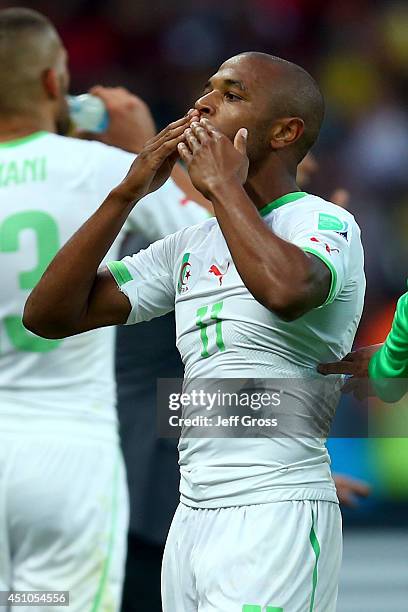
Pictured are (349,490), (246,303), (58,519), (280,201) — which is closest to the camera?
(246,303)

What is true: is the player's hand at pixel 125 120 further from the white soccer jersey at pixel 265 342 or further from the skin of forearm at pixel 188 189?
the white soccer jersey at pixel 265 342

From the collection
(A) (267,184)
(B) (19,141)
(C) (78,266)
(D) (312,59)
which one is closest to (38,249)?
(B) (19,141)

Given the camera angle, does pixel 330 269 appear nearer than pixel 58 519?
Yes

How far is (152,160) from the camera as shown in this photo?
2439mm

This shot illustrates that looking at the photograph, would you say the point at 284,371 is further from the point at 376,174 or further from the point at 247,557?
the point at 376,174

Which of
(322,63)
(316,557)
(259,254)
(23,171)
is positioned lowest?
(316,557)

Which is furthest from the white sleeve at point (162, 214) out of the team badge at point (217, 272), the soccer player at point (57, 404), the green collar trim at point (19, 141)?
the team badge at point (217, 272)

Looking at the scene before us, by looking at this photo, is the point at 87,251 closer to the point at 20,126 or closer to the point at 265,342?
the point at 265,342

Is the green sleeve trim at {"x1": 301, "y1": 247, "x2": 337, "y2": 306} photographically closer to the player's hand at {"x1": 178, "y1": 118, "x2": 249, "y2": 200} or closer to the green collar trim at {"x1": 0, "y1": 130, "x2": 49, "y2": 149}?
the player's hand at {"x1": 178, "y1": 118, "x2": 249, "y2": 200}

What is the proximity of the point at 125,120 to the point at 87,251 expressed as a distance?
1369 mm

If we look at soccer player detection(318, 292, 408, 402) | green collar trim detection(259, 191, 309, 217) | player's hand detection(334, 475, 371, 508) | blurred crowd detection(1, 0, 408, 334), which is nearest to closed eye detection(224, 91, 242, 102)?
green collar trim detection(259, 191, 309, 217)

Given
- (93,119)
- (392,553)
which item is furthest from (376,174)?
(93,119)

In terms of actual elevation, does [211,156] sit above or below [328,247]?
above

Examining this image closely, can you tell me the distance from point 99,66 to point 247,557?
5.96 m
